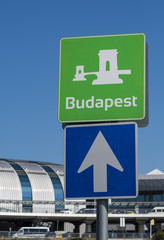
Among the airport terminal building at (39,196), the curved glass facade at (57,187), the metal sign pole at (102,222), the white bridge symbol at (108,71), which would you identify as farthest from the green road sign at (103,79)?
the curved glass facade at (57,187)

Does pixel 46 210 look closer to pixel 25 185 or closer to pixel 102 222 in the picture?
pixel 25 185

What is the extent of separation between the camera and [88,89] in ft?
19.4

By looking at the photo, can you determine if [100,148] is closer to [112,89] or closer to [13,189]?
[112,89]

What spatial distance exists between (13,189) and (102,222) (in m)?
98.9

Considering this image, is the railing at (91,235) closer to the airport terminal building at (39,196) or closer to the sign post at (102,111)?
the airport terminal building at (39,196)

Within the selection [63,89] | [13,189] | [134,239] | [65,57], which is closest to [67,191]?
[63,89]

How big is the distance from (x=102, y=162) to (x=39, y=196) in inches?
3984

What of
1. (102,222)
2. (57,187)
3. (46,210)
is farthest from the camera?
(57,187)

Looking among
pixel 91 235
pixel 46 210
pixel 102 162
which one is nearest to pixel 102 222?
pixel 102 162

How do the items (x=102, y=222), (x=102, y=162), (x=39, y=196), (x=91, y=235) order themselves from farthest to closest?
(x=39, y=196) → (x=91, y=235) → (x=102, y=162) → (x=102, y=222)

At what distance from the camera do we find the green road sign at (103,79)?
5.75 metres

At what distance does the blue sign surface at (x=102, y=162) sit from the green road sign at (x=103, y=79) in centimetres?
17

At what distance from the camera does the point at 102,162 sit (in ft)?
18.4

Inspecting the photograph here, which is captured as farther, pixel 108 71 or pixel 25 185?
pixel 25 185
